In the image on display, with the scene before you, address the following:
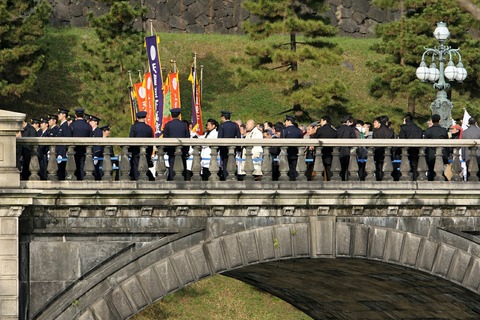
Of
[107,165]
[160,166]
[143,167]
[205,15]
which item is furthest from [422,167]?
[205,15]

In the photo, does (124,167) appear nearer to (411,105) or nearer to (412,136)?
(412,136)

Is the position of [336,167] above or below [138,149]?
below

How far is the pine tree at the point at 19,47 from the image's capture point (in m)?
58.6

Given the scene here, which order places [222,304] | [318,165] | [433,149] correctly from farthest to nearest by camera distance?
[222,304] → [433,149] → [318,165]

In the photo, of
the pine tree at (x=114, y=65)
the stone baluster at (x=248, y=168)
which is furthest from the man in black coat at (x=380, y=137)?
the pine tree at (x=114, y=65)

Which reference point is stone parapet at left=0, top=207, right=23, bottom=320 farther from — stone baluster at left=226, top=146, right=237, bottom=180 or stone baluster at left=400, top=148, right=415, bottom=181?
stone baluster at left=400, top=148, right=415, bottom=181

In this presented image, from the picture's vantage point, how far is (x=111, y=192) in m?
33.5

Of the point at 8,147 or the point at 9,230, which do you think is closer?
the point at 8,147

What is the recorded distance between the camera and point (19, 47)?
59188 mm

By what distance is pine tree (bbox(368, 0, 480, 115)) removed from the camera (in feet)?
195

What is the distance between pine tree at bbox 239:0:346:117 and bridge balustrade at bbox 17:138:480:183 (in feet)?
73.3

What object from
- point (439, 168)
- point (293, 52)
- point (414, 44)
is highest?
point (414, 44)

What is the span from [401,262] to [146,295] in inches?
218

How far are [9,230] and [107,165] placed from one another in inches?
94.2
